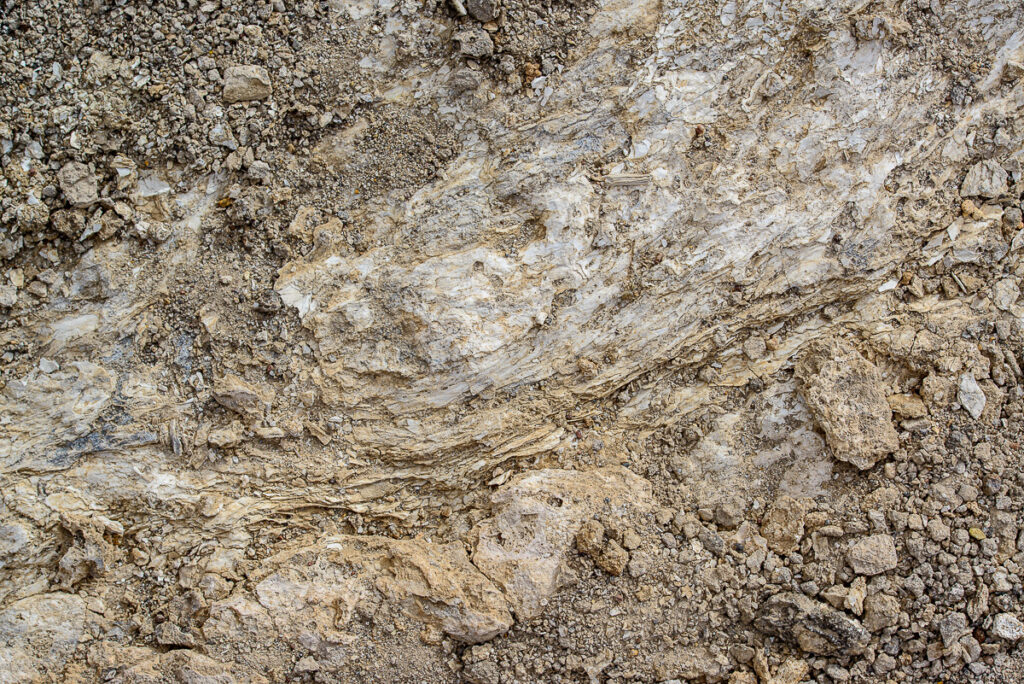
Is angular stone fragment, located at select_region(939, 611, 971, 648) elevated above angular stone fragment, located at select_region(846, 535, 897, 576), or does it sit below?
below

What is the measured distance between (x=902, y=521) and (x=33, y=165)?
4455mm

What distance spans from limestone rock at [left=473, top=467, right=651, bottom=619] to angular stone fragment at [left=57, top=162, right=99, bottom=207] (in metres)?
2.42

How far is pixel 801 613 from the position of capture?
129 inches

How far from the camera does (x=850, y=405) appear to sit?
11.1 feet

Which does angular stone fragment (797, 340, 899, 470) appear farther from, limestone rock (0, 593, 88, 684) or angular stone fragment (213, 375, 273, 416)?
limestone rock (0, 593, 88, 684)

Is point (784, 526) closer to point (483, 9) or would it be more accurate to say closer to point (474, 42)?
point (474, 42)

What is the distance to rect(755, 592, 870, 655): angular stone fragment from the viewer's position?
3234mm

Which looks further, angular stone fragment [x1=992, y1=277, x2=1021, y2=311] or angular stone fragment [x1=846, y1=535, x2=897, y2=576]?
angular stone fragment [x1=992, y1=277, x2=1021, y2=311]

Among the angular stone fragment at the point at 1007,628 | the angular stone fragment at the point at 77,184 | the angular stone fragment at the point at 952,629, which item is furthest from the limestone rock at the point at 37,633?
the angular stone fragment at the point at 1007,628

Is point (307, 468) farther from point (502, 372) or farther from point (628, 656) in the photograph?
point (628, 656)

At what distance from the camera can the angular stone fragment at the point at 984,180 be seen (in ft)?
11.4

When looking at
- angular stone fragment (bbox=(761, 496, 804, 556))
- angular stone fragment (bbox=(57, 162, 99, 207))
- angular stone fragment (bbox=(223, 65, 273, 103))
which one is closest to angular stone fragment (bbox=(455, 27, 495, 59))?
angular stone fragment (bbox=(223, 65, 273, 103))

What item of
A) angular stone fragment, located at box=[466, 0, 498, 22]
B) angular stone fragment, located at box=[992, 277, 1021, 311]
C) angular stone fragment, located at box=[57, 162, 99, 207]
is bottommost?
angular stone fragment, located at box=[992, 277, 1021, 311]

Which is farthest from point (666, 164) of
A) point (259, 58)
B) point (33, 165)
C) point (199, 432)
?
point (33, 165)
